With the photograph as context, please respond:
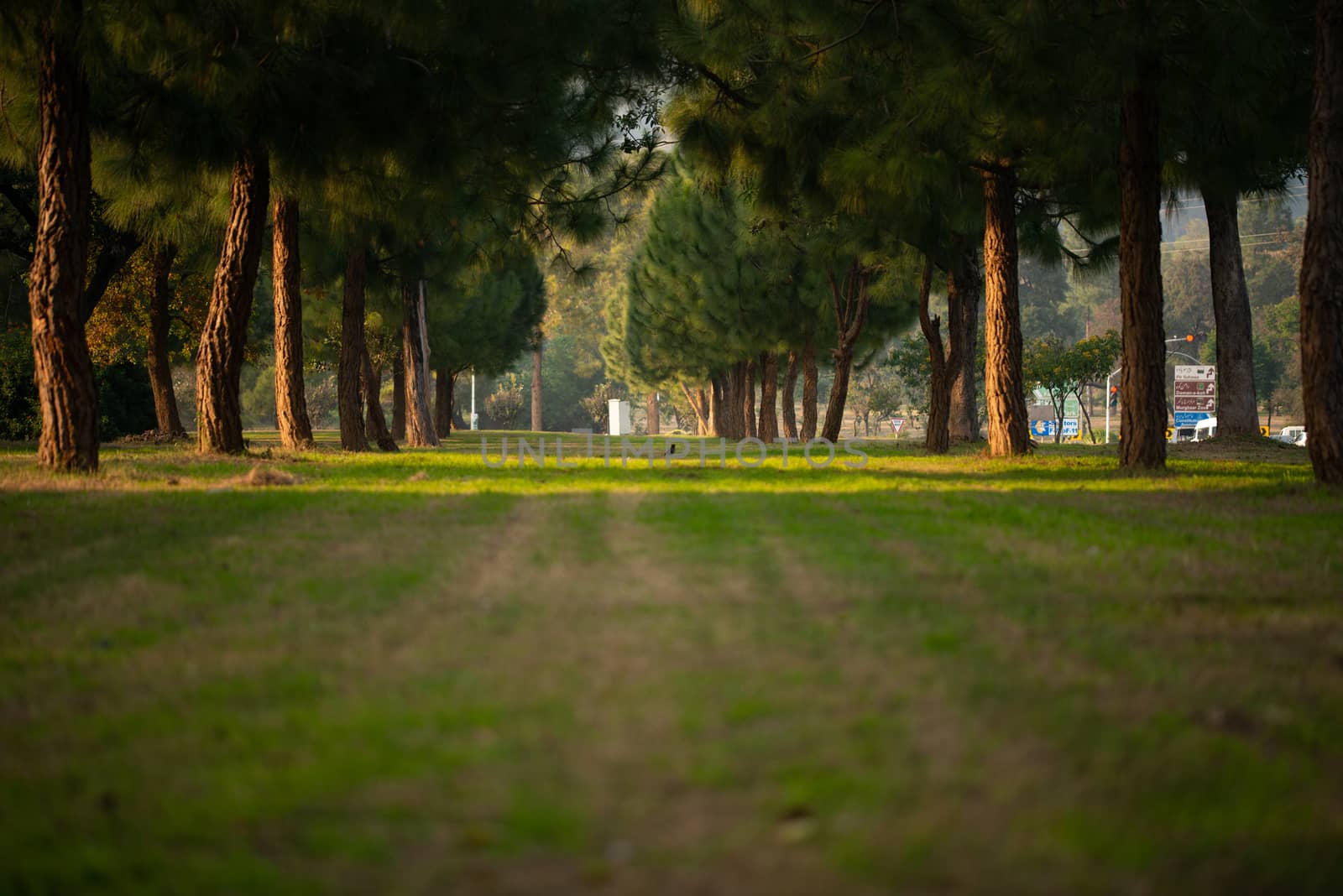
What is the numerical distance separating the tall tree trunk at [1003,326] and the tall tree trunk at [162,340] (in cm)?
1697

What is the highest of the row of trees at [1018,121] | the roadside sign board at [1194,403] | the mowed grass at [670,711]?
the row of trees at [1018,121]

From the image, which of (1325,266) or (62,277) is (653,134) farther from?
(1325,266)

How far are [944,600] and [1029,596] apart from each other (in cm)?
54

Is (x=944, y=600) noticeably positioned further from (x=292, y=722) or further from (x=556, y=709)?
(x=292, y=722)

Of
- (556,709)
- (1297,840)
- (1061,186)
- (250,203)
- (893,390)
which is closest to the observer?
(1297,840)

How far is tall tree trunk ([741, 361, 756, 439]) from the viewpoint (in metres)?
42.3

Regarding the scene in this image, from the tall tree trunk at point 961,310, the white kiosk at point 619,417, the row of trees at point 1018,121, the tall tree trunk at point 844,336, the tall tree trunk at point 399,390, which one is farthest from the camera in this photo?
the white kiosk at point 619,417

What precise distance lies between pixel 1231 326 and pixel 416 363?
62.0ft

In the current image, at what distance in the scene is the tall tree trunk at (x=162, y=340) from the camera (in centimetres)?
2480

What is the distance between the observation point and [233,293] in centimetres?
1608

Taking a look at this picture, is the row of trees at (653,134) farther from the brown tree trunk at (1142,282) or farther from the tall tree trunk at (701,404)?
the tall tree trunk at (701,404)

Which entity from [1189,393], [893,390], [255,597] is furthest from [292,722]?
[893,390]

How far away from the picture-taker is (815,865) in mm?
2912

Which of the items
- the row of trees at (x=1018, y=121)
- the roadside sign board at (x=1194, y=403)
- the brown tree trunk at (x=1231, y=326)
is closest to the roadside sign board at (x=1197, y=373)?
the roadside sign board at (x=1194, y=403)
